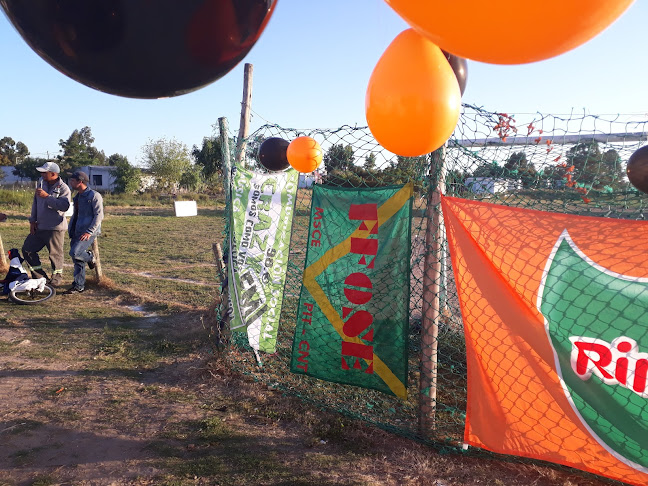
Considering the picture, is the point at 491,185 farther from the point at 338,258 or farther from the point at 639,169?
the point at 338,258

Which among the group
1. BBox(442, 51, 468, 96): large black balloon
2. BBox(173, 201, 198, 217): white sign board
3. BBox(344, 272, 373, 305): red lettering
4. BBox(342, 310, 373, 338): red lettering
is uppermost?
BBox(442, 51, 468, 96): large black balloon

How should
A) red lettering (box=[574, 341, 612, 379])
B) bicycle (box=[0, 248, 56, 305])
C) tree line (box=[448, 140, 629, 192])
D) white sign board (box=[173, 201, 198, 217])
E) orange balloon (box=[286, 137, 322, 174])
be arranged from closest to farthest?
red lettering (box=[574, 341, 612, 379])
tree line (box=[448, 140, 629, 192])
orange balloon (box=[286, 137, 322, 174])
bicycle (box=[0, 248, 56, 305])
white sign board (box=[173, 201, 198, 217])

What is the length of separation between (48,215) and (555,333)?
6.69 meters

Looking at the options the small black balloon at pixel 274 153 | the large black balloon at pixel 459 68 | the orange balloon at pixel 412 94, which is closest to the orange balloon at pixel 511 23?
the orange balloon at pixel 412 94

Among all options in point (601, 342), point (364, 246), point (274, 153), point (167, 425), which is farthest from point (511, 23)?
point (167, 425)

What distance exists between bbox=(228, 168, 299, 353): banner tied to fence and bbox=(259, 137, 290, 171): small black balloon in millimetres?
106

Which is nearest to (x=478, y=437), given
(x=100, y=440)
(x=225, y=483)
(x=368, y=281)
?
(x=368, y=281)

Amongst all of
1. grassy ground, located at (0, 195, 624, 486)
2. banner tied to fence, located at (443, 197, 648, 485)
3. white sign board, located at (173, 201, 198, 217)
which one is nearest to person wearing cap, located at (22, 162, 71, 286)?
→ grassy ground, located at (0, 195, 624, 486)

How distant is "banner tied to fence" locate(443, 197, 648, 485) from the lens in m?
2.14

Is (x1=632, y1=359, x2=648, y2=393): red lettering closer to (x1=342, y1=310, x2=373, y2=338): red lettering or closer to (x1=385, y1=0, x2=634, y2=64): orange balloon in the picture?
(x1=342, y1=310, x2=373, y2=338): red lettering

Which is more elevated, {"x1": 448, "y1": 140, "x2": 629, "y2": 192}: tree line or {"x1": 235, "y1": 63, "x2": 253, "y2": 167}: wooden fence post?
{"x1": 235, "y1": 63, "x2": 253, "y2": 167}: wooden fence post

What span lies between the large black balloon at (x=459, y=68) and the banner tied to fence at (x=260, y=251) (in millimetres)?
1784

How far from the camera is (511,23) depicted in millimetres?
973

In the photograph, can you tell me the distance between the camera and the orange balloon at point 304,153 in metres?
3.38
